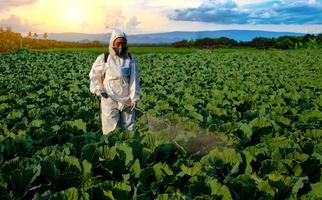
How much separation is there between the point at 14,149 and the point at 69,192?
2.17 meters

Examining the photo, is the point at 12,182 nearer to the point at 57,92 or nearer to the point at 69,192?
the point at 69,192

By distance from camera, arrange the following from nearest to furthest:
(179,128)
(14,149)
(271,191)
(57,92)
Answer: (271,191), (14,149), (179,128), (57,92)

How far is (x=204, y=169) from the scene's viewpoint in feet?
14.3

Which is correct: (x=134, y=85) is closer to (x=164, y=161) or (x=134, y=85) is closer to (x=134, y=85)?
(x=134, y=85)

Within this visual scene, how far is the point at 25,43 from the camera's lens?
4750 centimetres

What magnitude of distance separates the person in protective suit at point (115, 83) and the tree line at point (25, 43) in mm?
32270

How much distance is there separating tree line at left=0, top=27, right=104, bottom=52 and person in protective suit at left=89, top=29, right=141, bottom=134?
32.3m

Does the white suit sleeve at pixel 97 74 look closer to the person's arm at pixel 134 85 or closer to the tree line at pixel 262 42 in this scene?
the person's arm at pixel 134 85

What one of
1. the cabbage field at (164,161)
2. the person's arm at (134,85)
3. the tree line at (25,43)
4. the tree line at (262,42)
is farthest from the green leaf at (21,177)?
the tree line at (262,42)

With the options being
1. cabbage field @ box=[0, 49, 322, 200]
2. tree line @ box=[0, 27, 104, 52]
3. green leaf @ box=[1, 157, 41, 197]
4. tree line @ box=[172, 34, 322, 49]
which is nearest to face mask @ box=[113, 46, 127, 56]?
cabbage field @ box=[0, 49, 322, 200]

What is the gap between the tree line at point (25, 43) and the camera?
126 ft

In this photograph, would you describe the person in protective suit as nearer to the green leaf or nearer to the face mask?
the face mask

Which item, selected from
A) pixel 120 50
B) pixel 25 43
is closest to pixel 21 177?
pixel 120 50

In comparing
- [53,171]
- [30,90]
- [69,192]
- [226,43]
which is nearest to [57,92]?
[30,90]
